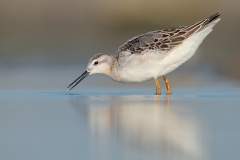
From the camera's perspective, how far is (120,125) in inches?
461

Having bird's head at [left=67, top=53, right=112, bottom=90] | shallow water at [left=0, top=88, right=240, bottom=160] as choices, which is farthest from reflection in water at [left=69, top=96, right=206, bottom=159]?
bird's head at [left=67, top=53, right=112, bottom=90]

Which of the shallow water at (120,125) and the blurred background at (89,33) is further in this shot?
the blurred background at (89,33)

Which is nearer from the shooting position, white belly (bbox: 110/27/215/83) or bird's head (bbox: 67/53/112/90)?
white belly (bbox: 110/27/215/83)

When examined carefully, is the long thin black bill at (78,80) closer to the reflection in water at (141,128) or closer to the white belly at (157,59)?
the white belly at (157,59)

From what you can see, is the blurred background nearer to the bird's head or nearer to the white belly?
the bird's head

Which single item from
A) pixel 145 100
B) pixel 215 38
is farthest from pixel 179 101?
pixel 215 38

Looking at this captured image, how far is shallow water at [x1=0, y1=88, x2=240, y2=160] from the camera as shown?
9984 millimetres

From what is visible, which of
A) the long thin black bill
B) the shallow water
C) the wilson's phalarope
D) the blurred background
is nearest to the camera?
the shallow water

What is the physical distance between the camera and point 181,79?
1842cm

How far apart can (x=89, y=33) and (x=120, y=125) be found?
41.2 feet

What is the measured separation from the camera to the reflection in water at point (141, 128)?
394 inches

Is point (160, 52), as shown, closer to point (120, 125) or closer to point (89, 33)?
point (120, 125)

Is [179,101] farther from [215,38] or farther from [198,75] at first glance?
[215,38]

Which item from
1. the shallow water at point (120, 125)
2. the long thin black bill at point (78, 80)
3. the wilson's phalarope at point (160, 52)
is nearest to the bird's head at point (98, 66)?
the long thin black bill at point (78, 80)
